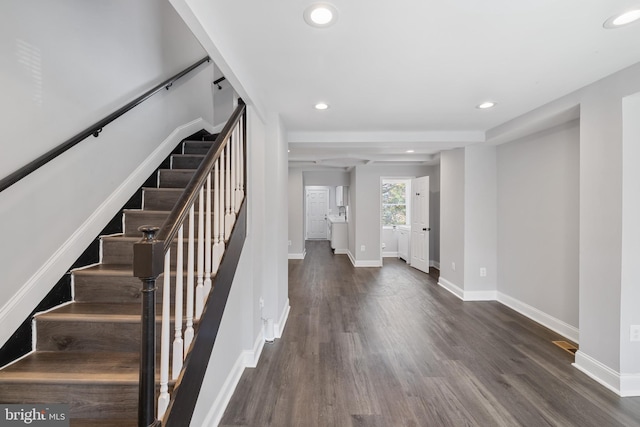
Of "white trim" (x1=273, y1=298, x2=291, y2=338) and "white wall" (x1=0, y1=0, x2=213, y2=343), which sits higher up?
"white wall" (x1=0, y1=0, x2=213, y2=343)

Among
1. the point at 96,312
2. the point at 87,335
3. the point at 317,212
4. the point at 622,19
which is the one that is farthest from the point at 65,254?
the point at 317,212

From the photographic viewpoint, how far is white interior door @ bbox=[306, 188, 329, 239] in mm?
10133

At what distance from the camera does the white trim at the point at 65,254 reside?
1.30 m

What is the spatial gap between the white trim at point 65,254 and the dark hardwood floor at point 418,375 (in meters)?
1.29

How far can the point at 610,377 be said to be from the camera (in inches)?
74.2

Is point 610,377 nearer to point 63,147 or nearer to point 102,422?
point 102,422

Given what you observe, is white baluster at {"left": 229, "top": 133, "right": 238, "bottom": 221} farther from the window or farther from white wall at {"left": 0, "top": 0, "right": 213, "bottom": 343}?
the window

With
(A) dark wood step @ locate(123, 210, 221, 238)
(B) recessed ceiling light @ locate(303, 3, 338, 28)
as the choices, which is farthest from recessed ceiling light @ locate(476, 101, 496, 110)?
(A) dark wood step @ locate(123, 210, 221, 238)

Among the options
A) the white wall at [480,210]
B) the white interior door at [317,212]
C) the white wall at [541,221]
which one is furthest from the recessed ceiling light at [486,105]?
the white interior door at [317,212]

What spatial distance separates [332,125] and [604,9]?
225cm

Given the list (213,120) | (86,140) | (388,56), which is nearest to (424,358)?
(388,56)

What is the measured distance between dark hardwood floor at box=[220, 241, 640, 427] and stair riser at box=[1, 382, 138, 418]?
2.33 feet

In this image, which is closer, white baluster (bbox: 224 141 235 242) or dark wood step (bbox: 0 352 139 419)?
dark wood step (bbox: 0 352 139 419)

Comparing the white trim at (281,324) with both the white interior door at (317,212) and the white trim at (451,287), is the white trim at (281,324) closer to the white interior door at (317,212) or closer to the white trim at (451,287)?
the white trim at (451,287)
